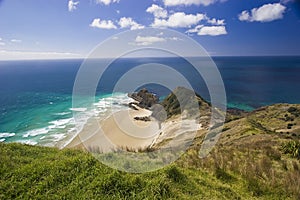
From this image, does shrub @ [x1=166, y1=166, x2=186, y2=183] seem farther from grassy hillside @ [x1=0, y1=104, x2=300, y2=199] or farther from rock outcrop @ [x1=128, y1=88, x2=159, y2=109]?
rock outcrop @ [x1=128, y1=88, x2=159, y2=109]

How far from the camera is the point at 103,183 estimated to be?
17.6 ft

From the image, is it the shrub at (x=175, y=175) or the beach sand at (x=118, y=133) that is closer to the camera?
the shrub at (x=175, y=175)

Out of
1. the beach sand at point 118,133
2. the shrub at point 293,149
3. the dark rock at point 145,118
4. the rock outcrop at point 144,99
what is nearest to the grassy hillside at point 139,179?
the shrub at point 293,149

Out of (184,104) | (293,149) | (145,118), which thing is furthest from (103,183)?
(184,104)

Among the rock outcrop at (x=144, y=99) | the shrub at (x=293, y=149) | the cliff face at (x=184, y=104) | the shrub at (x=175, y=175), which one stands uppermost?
the shrub at (x=175, y=175)

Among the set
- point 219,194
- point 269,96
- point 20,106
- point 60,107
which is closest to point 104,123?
point 60,107

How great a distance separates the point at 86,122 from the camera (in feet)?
123

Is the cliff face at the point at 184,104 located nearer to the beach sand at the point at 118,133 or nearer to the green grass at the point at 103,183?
the beach sand at the point at 118,133

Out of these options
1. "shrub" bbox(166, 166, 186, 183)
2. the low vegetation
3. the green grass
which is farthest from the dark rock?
"shrub" bbox(166, 166, 186, 183)

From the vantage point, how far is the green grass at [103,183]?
5109 mm

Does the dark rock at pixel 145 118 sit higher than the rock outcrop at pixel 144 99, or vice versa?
the rock outcrop at pixel 144 99

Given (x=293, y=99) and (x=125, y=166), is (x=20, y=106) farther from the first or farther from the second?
(x=293, y=99)

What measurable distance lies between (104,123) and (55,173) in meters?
30.3

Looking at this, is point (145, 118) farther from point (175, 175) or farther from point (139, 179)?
point (139, 179)
